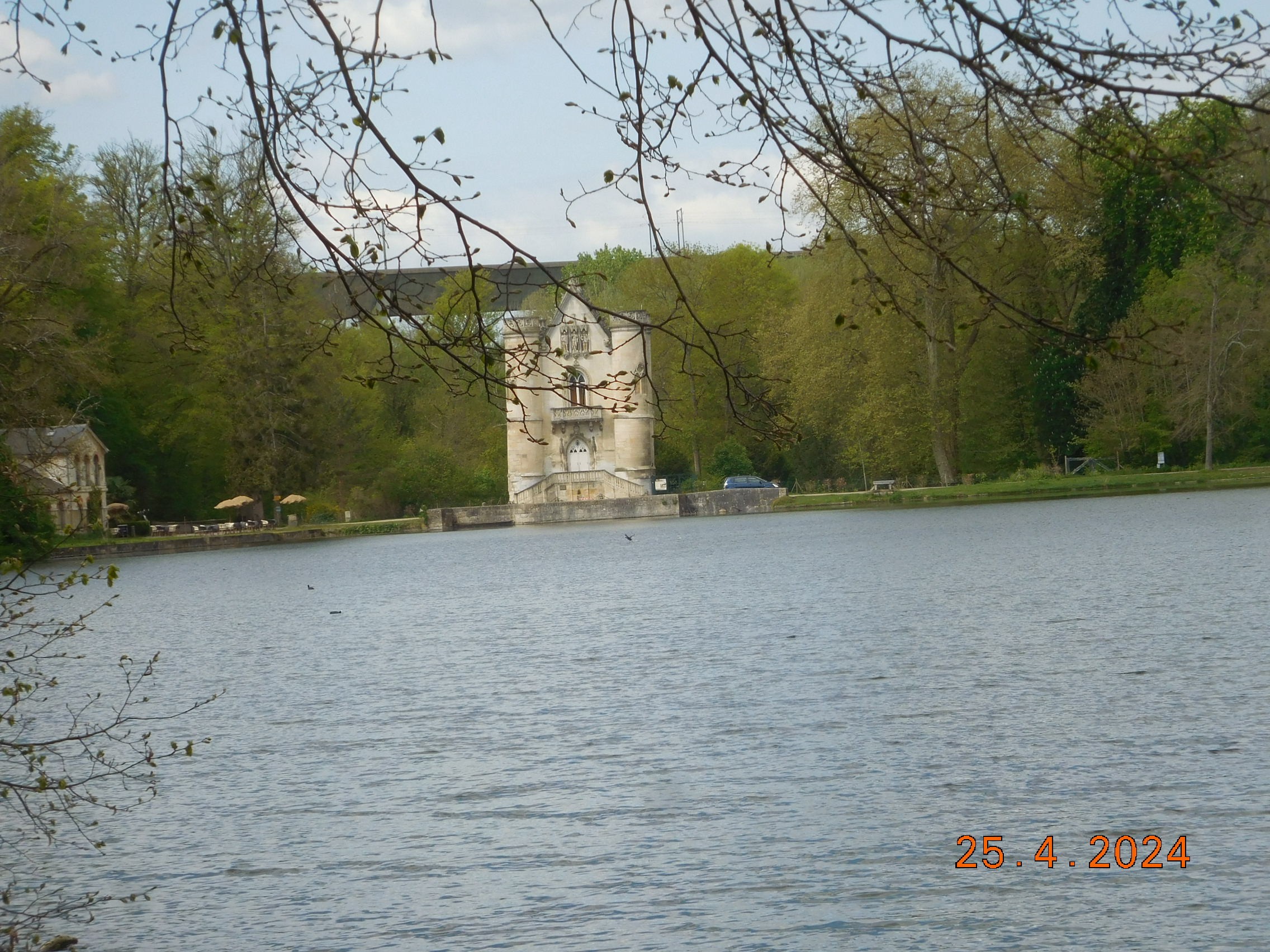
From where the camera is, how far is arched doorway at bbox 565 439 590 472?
6431 cm

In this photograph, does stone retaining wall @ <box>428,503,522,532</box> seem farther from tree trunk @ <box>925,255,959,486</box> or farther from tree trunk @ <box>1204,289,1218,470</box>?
tree trunk @ <box>1204,289,1218,470</box>

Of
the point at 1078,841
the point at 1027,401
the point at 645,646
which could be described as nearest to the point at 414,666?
the point at 645,646

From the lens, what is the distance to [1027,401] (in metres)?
52.4

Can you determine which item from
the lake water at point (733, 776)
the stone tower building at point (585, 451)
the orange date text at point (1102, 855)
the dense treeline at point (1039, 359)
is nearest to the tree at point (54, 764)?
the lake water at point (733, 776)

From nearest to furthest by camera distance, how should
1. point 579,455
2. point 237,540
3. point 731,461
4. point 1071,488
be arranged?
point 1071,488 → point 237,540 → point 731,461 → point 579,455

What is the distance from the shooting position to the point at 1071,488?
1809 inches

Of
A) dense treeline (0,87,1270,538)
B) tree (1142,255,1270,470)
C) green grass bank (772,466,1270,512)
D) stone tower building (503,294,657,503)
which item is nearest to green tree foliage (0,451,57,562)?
dense treeline (0,87,1270,538)

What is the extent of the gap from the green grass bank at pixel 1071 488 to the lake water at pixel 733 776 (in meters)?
22.3

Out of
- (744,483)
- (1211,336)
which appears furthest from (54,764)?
(744,483)

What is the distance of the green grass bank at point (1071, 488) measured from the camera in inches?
1714

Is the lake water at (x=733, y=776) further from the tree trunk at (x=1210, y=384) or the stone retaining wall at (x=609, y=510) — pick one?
the stone retaining wall at (x=609, y=510)

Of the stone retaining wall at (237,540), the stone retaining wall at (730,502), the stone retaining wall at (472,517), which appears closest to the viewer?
the stone retaining wall at (237,540)

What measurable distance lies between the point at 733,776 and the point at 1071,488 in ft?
125

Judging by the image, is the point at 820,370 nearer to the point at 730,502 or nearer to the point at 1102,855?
the point at 730,502
